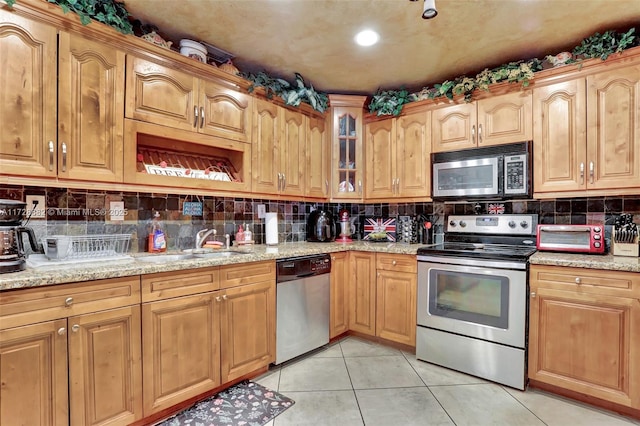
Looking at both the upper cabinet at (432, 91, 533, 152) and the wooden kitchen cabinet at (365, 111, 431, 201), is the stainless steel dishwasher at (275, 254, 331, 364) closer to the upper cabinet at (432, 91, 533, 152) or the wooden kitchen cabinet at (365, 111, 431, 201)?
the wooden kitchen cabinet at (365, 111, 431, 201)

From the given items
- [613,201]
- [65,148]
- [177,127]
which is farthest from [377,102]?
[65,148]

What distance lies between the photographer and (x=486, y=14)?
2002 mm

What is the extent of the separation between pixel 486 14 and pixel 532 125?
93 cm

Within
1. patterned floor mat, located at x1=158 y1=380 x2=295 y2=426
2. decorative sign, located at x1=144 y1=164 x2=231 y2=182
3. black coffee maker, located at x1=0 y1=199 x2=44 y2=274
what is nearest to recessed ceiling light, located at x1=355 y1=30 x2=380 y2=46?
decorative sign, located at x1=144 y1=164 x2=231 y2=182

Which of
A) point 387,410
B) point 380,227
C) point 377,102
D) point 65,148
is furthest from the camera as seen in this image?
point 380,227

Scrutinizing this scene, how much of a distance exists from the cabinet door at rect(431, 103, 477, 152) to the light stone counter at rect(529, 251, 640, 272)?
1.06 m

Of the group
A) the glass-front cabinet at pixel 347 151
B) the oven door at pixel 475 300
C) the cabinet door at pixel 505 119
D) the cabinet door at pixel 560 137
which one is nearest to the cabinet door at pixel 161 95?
the glass-front cabinet at pixel 347 151

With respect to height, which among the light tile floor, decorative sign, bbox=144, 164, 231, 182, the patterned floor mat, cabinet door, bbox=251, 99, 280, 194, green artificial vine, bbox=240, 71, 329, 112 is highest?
green artificial vine, bbox=240, 71, 329, 112

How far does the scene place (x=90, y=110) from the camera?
1790mm

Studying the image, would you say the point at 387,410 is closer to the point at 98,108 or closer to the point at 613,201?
the point at 613,201

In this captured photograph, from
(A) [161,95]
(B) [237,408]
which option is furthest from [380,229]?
(A) [161,95]

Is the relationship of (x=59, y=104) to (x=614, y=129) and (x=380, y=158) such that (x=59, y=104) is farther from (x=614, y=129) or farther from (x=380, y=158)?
(x=614, y=129)

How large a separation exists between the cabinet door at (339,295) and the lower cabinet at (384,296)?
0.05 m

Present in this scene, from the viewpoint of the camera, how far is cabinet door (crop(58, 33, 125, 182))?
1.70 meters
